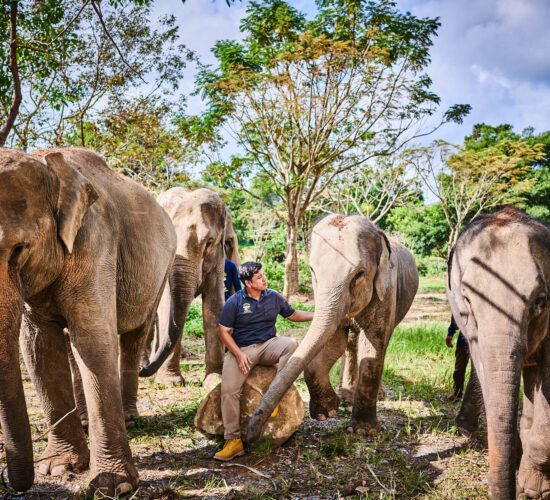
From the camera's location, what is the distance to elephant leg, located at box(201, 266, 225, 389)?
623 centimetres

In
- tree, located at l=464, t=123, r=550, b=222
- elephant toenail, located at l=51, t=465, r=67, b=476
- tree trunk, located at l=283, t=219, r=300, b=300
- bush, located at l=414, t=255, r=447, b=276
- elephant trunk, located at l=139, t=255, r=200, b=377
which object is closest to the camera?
elephant toenail, located at l=51, t=465, r=67, b=476

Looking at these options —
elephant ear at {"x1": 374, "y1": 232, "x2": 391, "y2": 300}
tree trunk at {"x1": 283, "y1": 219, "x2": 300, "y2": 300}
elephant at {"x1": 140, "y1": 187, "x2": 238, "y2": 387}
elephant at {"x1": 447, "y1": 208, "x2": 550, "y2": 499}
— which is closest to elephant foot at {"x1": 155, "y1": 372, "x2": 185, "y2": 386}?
elephant at {"x1": 140, "y1": 187, "x2": 238, "y2": 387}

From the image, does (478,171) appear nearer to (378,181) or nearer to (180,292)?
(378,181)

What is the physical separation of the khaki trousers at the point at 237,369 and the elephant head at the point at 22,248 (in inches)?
61.6

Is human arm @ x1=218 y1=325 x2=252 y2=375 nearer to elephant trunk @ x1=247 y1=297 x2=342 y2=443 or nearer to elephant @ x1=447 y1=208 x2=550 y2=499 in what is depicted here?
elephant trunk @ x1=247 y1=297 x2=342 y2=443

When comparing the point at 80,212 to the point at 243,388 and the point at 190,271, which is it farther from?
the point at 190,271

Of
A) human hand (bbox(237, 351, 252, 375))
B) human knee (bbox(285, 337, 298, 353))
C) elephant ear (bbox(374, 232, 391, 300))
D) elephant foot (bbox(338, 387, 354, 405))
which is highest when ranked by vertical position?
elephant ear (bbox(374, 232, 391, 300))

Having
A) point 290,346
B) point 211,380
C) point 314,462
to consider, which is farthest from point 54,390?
point 211,380

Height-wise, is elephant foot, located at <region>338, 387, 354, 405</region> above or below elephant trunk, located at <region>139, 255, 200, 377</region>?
below

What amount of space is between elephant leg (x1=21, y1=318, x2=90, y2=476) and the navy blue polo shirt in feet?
4.07

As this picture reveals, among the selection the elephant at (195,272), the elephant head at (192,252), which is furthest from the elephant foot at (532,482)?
the elephant at (195,272)

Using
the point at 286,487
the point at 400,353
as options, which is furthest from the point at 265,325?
the point at 400,353

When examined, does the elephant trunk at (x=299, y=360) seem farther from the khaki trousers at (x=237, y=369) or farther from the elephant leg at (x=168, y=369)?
the elephant leg at (x=168, y=369)

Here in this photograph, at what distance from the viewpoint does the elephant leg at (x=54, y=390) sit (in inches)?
143
